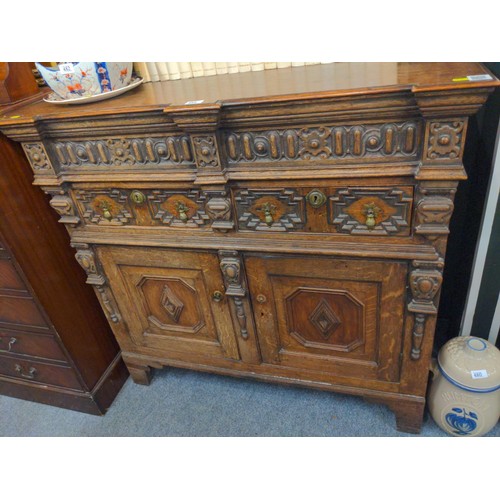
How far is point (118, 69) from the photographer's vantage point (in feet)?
3.85

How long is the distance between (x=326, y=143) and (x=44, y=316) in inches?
43.4

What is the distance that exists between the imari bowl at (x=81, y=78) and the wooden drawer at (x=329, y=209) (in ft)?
1.69

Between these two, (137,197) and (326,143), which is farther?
(137,197)

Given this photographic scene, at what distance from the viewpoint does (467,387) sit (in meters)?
1.22

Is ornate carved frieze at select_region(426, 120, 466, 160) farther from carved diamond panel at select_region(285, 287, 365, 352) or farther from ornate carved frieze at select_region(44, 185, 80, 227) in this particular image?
ornate carved frieze at select_region(44, 185, 80, 227)

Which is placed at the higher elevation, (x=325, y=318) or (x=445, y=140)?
(x=445, y=140)

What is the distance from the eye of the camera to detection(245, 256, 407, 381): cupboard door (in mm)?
1097

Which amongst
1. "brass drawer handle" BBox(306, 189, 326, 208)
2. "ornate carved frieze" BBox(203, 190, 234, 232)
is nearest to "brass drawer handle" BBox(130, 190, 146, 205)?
"ornate carved frieze" BBox(203, 190, 234, 232)

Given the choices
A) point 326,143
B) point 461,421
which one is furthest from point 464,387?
point 326,143

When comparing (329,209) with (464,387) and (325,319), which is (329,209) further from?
(464,387)

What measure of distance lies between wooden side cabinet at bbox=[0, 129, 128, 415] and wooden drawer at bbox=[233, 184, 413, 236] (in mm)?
702

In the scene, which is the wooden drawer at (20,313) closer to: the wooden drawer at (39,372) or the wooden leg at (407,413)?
the wooden drawer at (39,372)

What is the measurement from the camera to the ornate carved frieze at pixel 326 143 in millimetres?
884

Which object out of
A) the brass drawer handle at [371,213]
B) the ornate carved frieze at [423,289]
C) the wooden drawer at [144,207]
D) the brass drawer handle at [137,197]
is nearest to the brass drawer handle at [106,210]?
the wooden drawer at [144,207]
